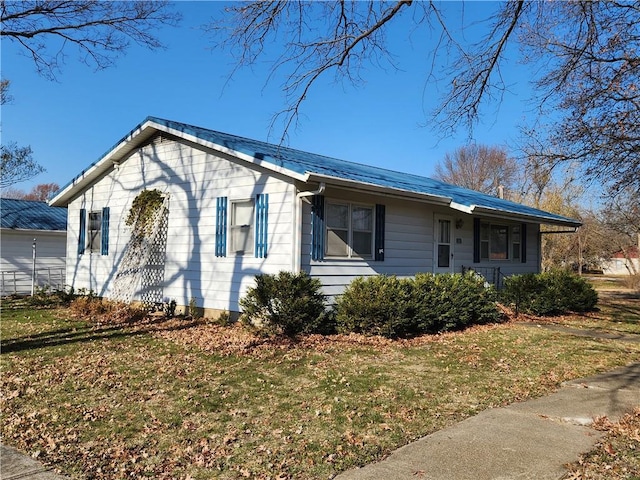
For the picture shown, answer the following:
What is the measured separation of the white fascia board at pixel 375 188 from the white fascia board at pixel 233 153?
303 mm

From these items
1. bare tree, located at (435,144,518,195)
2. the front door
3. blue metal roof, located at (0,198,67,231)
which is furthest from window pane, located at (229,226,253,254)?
bare tree, located at (435,144,518,195)

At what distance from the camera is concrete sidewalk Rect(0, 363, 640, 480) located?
3.77 m

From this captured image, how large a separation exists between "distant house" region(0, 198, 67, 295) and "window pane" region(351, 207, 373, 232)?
11.9 meters

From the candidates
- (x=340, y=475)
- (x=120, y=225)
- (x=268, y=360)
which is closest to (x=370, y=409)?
(x=340, y=475)

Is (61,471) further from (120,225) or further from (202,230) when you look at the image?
(120,225)

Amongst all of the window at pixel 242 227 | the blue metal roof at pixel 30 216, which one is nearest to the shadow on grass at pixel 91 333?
the window at pixel 242 227

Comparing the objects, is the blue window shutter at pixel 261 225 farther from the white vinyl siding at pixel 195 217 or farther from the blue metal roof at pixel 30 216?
the blue metal roof at pixel 30 216

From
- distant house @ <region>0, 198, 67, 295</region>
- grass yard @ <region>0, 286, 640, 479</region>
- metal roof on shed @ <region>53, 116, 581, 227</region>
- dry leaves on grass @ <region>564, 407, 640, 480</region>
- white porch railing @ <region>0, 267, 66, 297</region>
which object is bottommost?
grass yard @ <region>0, 286, 640, 479</region>

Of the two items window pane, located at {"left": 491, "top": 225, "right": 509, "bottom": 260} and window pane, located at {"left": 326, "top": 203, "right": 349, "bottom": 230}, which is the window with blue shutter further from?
window pane, located at {"left": 326, "top": 203, "right": 349, "bottom": 230}

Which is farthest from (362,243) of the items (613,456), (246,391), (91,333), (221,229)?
(613,456)

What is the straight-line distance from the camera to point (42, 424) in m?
4.92

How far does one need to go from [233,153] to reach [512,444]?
25.6 feet

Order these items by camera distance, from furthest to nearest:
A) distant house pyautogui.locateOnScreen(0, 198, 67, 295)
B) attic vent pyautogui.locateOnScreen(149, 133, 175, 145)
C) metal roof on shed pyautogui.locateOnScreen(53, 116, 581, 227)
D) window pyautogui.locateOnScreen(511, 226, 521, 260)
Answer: distant house pyautogui.locateOnScreen(0, 198, 67, 295) → window pyautogui.locateOnScreen(511, 226, 521, 260) → attic vent pyautogui.locateOnScreen(149, 133, 175, 145) → metal roof on shed pyautogui.locateOnScreen(53, 116, 581, 227)

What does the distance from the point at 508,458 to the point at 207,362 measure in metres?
4.70
